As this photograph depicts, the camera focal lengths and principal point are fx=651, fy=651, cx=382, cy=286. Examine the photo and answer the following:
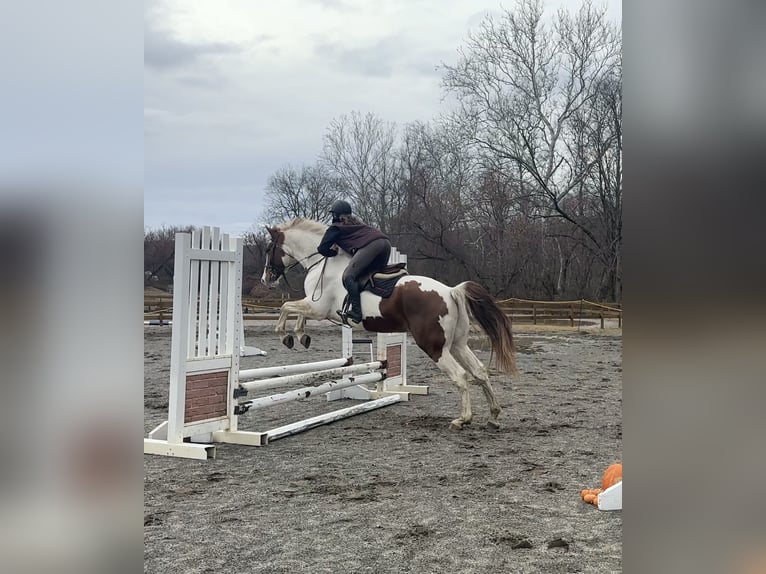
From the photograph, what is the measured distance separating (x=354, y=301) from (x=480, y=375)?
1.19m

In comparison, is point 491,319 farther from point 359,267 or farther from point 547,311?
point 547,311

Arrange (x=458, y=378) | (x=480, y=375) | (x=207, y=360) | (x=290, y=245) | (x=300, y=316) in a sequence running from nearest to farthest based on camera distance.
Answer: (x=207, y=360) → (x=458, y=378) → (x=480, y=375) → (x=300, y=316) → (x=290, y=245)

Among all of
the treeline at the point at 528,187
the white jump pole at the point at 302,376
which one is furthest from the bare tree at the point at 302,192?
the white jump pole at the point at 302,376

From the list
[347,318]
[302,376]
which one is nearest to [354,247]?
[347,318]

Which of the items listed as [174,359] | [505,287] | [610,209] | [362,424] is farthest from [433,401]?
[610,209]

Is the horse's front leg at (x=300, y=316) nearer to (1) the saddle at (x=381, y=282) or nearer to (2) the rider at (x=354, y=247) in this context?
(2) the rider at (x=354, y=247)

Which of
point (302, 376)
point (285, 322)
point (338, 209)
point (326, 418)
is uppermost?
point (338, 209)

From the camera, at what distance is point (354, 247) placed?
5.43m

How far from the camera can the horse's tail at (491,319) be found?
5129 millimetres

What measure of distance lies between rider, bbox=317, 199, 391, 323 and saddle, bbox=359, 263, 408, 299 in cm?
4

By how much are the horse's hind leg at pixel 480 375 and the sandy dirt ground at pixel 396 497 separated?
16 centimetres
